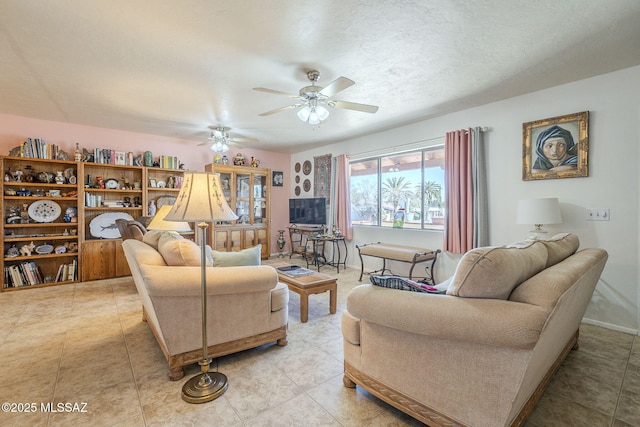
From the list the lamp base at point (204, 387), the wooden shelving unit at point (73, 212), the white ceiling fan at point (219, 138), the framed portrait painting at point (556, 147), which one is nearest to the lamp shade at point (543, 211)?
the framed portrait painting at point (556, 147)

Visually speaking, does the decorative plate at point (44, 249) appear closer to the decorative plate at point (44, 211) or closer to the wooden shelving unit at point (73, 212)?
the wooden shelving unit at point (73, 212)

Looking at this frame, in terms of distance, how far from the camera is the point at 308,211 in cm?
586

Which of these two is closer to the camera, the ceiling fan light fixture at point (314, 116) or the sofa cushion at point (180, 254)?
the sofa cushion at point (180, 254)

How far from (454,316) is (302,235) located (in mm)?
5166

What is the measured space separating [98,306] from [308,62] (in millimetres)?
3424

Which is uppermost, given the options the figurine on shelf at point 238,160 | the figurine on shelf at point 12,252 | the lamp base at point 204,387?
the figurine on shelf at point 238,160

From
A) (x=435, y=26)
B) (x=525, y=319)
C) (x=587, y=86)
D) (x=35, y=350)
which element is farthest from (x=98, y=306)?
(x=587, y=86)

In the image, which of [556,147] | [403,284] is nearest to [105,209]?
[403,284]

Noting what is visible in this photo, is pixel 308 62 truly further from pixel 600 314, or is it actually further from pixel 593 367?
pixel 600 314

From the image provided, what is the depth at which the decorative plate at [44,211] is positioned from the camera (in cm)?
407

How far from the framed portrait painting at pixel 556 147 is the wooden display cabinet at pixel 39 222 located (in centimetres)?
594

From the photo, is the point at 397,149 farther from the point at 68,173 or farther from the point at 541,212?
the point at 68,173

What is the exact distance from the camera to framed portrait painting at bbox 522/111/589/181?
2828 millimetres

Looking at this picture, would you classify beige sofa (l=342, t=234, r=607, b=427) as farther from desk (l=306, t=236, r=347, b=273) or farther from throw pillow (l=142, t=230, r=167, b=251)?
desk (l=306, t=236, r=347, b=273)
